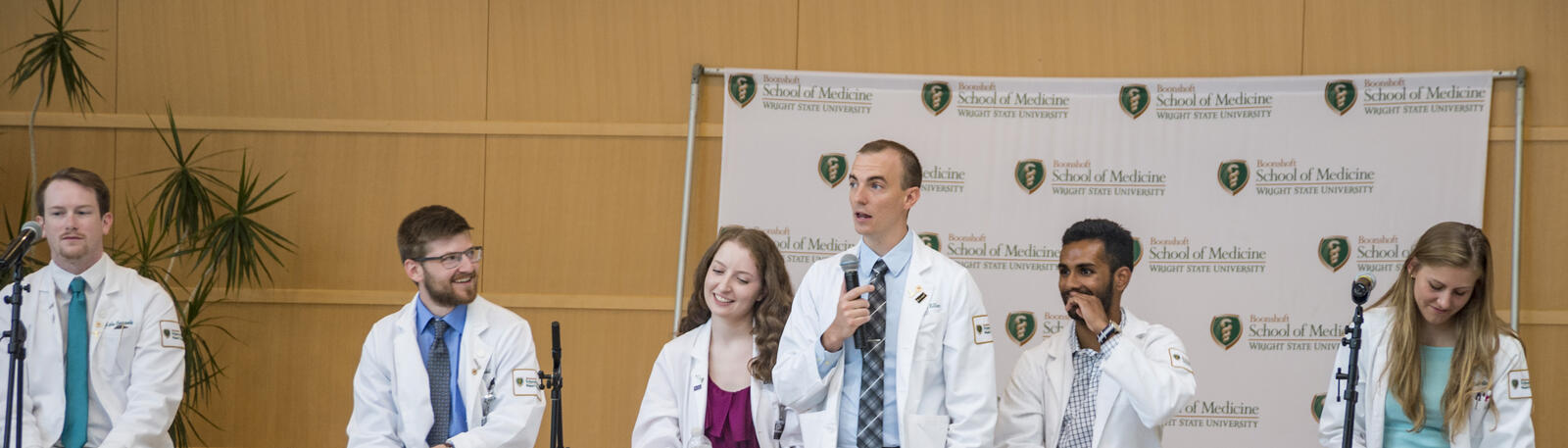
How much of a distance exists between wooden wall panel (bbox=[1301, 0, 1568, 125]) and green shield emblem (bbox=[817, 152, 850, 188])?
6.86 feet

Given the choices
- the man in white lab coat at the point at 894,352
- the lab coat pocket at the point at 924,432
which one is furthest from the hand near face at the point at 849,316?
the lab coat pocket at the point at 924,432

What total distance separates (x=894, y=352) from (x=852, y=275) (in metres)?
0.27

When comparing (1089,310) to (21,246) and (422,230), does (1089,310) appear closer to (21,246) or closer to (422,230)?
(422,230)

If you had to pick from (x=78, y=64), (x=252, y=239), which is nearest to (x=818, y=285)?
(x=252, y=239)

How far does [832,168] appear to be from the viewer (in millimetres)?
5656

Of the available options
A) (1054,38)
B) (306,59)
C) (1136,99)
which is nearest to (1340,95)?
(1136,99)

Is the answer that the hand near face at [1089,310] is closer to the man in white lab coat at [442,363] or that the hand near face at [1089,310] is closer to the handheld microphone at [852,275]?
the handheld microphone at [852,275]

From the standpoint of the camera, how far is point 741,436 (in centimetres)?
370

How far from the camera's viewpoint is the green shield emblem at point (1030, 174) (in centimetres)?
559

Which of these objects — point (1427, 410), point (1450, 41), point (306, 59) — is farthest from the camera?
point (306, 59)

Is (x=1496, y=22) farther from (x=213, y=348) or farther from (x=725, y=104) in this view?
(x=213, y=348)

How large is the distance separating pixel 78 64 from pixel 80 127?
11.9 inches

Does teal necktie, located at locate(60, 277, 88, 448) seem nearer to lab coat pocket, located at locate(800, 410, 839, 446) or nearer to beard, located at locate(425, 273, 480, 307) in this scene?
beard, located at locate(425, 273, 480, 307)

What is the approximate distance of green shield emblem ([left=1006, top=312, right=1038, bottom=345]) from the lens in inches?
220
